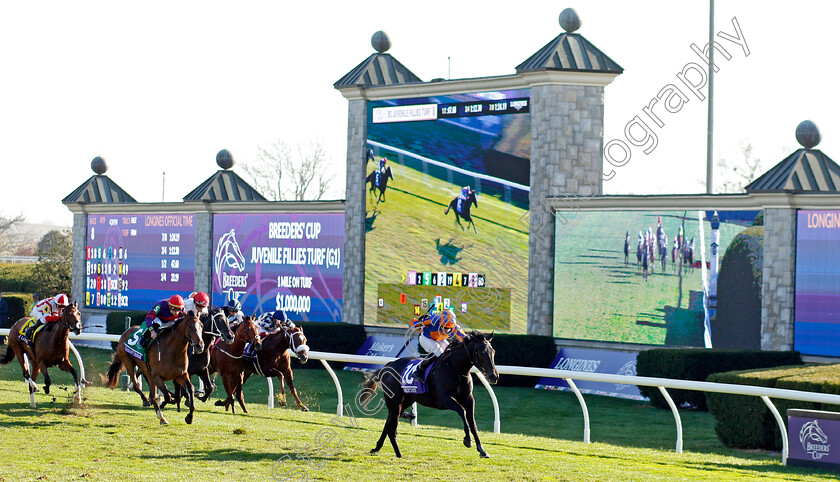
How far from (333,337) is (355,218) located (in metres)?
2.69

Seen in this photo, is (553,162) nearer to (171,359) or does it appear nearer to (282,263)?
(282,263)

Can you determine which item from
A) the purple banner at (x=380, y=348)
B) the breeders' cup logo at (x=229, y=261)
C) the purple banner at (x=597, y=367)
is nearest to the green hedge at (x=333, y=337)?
the purple banner at (x=380, y=348)

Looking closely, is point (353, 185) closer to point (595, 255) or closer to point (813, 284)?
point (595, 255)

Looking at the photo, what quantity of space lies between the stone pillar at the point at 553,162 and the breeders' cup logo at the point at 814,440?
30.4ft

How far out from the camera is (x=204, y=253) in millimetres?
Result: 24625

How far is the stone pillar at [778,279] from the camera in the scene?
53.4ft

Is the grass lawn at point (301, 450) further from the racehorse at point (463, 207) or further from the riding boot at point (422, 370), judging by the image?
the racehorse at point (463, 207)

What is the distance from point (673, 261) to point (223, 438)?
981 cm

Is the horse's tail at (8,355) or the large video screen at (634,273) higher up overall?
the large video screen at (634,273)

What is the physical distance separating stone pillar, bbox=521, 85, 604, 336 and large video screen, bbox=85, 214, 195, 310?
1009 cm

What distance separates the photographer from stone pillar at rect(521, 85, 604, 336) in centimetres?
1872

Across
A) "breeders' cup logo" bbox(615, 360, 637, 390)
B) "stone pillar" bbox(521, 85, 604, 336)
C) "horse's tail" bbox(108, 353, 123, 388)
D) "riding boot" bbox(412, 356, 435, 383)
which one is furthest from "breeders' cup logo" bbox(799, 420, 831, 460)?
"stone pillar" bbox(521, 85, 604, 336)

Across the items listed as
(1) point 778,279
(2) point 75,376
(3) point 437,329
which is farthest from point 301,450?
(1) point 778,279

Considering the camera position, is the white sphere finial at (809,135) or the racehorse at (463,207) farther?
the racehorse at (463,207)
